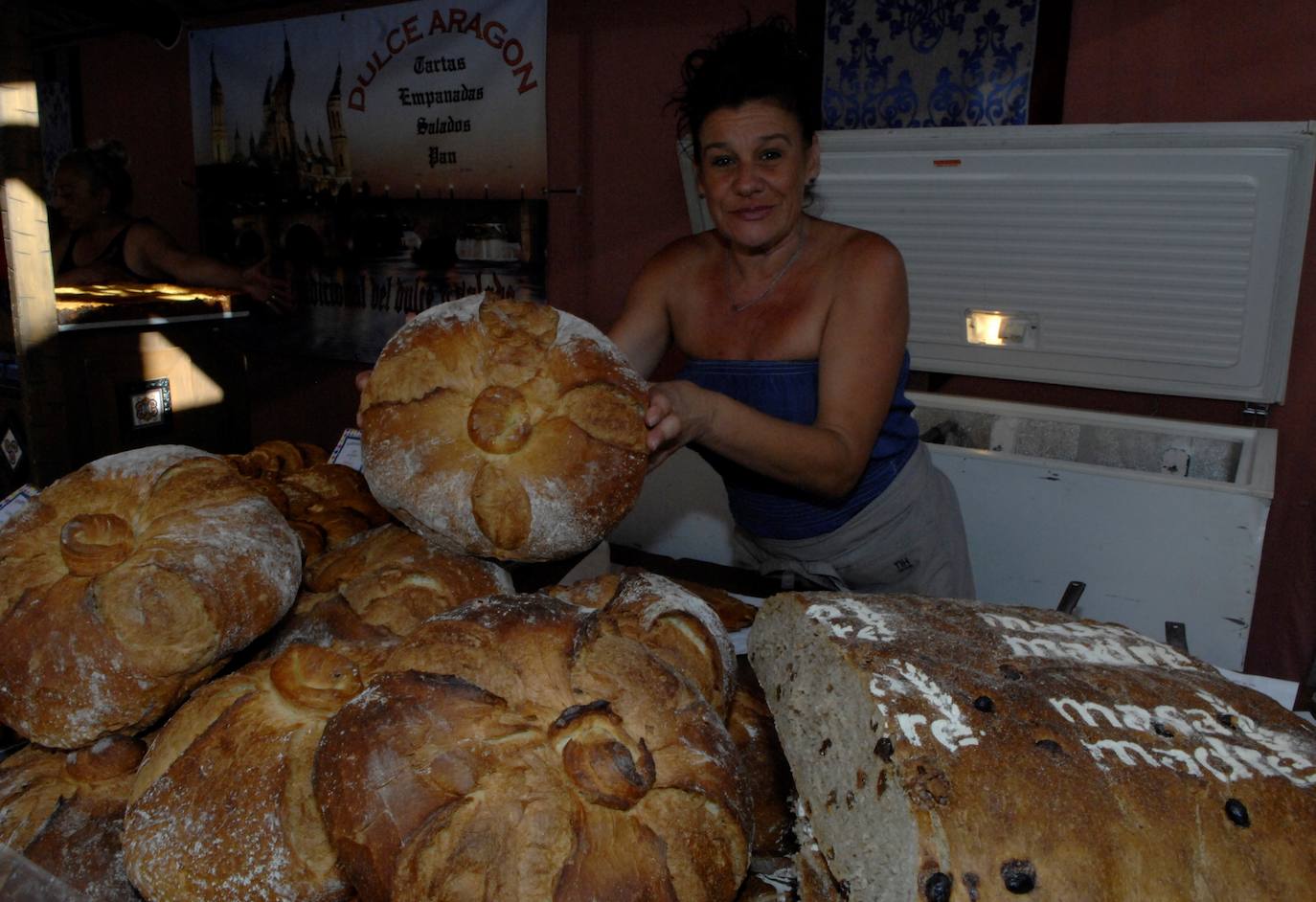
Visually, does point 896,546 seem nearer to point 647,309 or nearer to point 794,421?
point 794,421

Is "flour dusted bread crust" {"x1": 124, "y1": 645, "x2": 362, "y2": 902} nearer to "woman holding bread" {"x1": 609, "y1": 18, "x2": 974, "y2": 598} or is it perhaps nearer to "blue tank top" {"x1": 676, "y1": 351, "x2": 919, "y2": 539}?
"woman holding bread" {"x1": 609, "y1": 18, "x2": 974, "y2": 598}

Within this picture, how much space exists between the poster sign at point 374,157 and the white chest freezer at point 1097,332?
155 centimetres

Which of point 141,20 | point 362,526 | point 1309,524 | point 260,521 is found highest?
point 141,20

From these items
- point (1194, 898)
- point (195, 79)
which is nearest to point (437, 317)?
point (1194, 898)

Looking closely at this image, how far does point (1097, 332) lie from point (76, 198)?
465cm

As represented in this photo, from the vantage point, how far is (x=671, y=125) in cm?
377

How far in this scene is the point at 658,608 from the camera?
41.3 inches

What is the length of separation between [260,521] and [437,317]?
40 centimetres

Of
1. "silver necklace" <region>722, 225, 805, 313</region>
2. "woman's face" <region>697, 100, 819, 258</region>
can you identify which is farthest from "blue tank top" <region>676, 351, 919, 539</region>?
"woman's face" <region>697, 100, 819, 258</region>

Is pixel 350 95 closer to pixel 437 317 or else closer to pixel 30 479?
pixel 30 479

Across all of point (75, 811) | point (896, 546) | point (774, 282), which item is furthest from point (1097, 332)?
point (75, 811)

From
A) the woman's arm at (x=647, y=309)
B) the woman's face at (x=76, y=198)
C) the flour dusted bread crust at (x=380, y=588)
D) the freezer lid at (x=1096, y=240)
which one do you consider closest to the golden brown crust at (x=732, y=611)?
the flour dusted bread crust at (x=380, y=588)

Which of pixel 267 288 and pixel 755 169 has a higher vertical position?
pixel 755 169

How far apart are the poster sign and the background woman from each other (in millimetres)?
726
